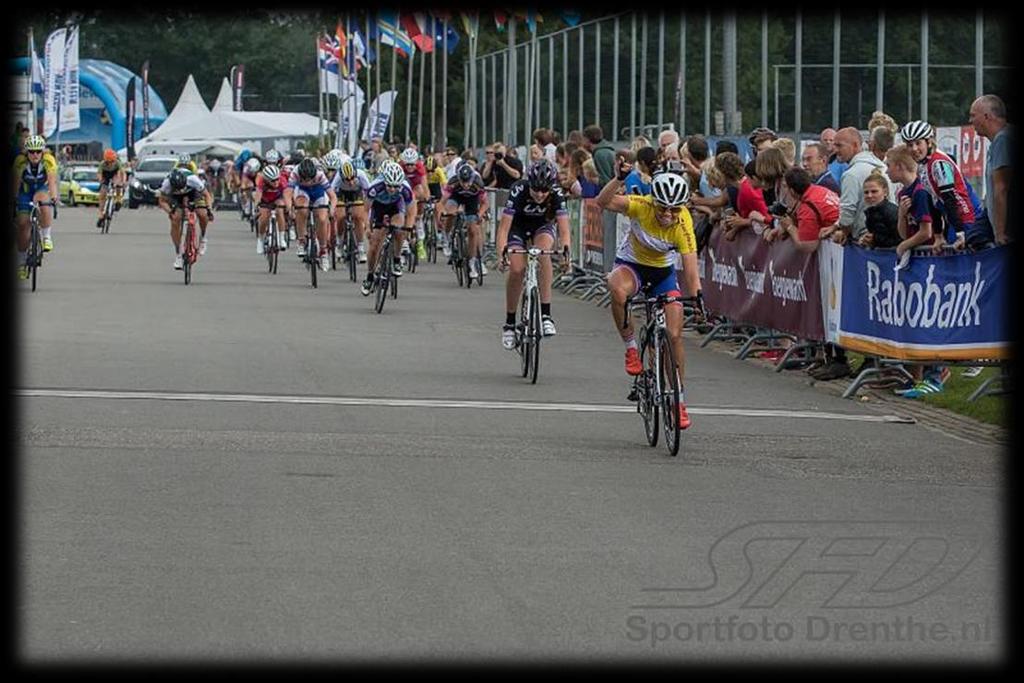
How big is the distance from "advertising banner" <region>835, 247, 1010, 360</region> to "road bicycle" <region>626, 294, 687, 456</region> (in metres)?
2.46

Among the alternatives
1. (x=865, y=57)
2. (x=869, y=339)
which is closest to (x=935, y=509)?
(x=869, y=339)

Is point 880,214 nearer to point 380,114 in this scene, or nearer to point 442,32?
point 442,32

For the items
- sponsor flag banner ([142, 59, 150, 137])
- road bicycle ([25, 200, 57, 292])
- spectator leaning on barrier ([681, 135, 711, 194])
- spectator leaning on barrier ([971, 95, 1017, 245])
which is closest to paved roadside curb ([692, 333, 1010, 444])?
spectator leaning on barrier ([971, 95, 1017, 245])

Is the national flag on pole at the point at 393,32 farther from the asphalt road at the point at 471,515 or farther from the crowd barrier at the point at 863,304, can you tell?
the asphalt road at the point at 471,515

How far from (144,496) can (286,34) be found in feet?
461

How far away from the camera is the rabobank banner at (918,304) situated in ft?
45.6

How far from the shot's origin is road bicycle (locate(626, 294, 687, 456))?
11852 mm

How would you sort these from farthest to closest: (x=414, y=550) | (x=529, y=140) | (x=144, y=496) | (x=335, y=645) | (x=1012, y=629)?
(x=529, y=140) → (x=144, y=496) → (x=414, y=550) → (x=1012, y=629) → (x=335, y=645)

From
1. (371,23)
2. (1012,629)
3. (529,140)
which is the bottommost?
(1012,629)

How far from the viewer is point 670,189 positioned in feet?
40.9

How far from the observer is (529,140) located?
1802 inches

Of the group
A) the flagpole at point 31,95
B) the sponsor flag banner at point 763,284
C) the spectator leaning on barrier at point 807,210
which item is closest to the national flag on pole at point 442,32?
the flagpole at point 31,95

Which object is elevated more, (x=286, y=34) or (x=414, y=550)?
(x=286, y=34)

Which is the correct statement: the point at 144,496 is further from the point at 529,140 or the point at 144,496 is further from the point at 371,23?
the point at 371,23
